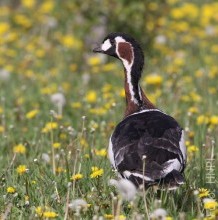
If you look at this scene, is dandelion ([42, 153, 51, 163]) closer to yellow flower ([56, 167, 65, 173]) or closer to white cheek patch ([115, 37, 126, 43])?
yellow flower ([56, 167, 65, 173])

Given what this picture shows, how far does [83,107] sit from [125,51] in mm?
2626

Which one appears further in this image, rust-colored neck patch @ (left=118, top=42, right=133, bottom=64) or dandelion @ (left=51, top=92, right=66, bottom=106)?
dandelion @ (left=51, top=92, right=66, bottom=106)

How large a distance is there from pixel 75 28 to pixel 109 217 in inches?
270

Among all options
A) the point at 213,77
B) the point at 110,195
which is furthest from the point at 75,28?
the point at 110,195

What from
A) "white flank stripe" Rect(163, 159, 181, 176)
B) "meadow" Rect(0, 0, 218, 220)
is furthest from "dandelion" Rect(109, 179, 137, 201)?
"white flank stripe" Rect(163, 159, 181, 176)

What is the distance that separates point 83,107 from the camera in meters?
9.06

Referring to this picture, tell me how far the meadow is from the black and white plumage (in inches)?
6.0

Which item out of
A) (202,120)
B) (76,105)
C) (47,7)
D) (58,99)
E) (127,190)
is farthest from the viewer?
(47,7)

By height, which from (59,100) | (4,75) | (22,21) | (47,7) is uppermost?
(47,7)

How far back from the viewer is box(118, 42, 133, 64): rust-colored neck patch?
648 cm

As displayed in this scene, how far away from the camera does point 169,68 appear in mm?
10555

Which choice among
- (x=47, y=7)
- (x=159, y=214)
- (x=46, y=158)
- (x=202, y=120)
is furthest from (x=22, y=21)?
(x=159, y=214)

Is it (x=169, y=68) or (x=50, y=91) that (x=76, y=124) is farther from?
(x=169, y=68)

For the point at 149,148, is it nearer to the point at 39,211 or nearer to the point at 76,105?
the point at 39,211
